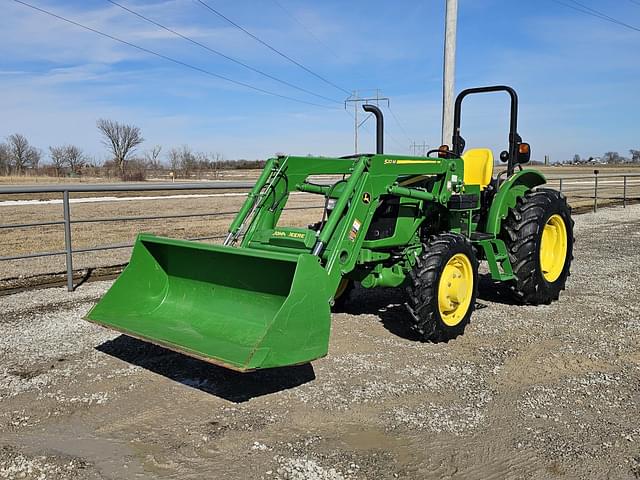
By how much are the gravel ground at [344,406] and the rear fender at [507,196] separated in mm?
1010

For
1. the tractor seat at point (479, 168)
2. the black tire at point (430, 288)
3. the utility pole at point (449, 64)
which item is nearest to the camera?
the black tire at point (430, 288)

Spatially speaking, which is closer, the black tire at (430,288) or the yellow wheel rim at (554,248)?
the black tire at (430,288)

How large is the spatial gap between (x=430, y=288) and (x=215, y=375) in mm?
1868

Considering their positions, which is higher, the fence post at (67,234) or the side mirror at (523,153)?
the side mirror at (523,153)

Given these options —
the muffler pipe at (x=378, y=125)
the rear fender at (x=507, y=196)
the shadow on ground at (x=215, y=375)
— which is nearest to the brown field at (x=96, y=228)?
the muffler pipe at (x=378, y=125)

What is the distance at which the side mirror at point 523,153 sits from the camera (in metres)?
6.64

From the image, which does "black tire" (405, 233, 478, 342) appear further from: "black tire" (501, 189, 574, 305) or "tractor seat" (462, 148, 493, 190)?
"tractor seat" (462, 148, 493, 190)

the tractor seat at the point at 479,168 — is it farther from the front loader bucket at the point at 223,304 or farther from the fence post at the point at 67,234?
the fence post at the point at 67,234

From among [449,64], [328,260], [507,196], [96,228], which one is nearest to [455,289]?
[328,260]

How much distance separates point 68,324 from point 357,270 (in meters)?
2.85

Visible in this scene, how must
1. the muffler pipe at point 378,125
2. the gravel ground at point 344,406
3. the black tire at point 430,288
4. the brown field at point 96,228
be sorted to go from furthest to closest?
the brown field at point 96,228 → the muffler pipe at point 378,125 → the black tire at point 430,288 → the gravel ground at point 344,406

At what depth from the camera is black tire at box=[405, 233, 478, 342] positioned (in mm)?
5113

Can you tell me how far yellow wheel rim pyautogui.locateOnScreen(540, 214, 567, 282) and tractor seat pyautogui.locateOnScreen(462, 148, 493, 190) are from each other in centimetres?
96

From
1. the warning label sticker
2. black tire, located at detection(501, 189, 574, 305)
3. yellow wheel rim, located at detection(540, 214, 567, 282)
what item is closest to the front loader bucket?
the warning label sticker
